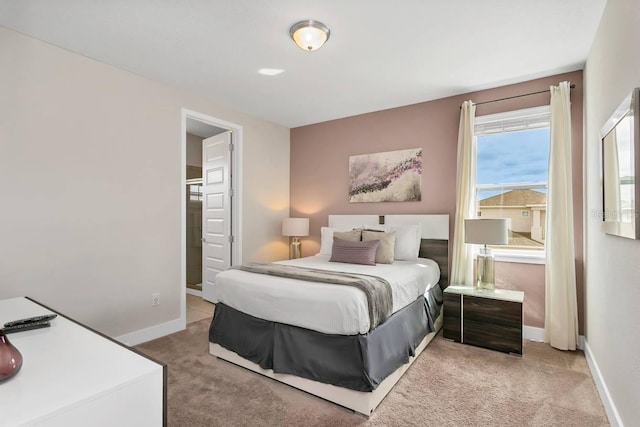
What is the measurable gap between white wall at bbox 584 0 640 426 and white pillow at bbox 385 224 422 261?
151 cm

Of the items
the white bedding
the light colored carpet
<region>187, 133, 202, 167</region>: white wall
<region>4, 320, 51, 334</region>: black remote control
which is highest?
→ <region>187, 133, 202, 167</region>: white wall

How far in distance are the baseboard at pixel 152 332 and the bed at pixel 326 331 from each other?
34.3 inches

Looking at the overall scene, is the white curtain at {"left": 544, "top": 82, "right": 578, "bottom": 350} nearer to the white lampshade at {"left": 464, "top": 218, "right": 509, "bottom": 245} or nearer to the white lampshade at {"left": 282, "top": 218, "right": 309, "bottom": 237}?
the white lampshade at {"left": 464, "top": 218, "right": 509, "bottom": 245}

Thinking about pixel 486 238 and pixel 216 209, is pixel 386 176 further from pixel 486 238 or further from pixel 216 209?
pixel 216 209

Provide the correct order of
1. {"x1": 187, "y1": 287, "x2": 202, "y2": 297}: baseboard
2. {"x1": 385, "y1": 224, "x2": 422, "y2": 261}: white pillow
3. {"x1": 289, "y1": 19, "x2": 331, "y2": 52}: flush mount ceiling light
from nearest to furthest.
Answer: {"x1": 289, "y1": 19, "x2": 331, "y2": 52}: flush mount ceiling light → {"x1": 385, "y1": 224, "x2": 422, "y2": 261}: white pillow → {"x1": 187, "y1": 287, "x2": 202, "y2": 297}: baseboard

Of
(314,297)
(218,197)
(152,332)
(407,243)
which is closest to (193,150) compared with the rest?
(218,197)

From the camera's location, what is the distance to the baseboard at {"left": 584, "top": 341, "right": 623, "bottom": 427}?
1865 millimetres

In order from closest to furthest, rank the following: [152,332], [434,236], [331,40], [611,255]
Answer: [611,255]
[331,40]
[152,332]
[434,236]

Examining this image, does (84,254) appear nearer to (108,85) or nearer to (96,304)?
(96,304)

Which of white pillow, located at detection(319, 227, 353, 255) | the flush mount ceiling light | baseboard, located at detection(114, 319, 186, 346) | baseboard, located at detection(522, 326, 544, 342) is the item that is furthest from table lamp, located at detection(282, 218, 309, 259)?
baseboard, located at detection(522, 326, 544, 342)

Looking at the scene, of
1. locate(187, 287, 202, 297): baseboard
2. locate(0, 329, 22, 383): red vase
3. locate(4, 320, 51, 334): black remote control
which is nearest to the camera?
locate(0, 329, 22, 383): red vase

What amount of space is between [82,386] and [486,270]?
3258 millimetres

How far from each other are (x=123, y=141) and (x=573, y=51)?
4075mm

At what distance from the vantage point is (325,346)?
2137 mm
